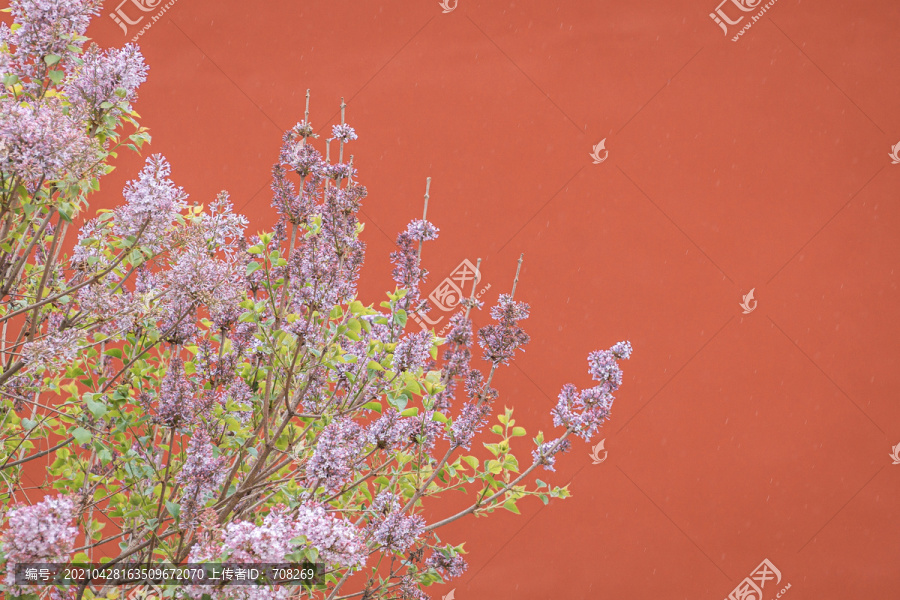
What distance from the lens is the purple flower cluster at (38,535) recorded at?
73 cm

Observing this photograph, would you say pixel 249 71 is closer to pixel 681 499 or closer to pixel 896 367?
pixel 681 499

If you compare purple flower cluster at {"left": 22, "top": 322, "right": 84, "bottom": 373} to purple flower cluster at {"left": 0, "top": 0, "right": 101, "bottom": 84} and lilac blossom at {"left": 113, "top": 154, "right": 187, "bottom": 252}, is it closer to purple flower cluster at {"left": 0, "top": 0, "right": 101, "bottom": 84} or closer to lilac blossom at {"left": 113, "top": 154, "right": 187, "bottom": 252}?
lilac blossom at {"left": 113, "top": 154, "right": 187, "bottom": 252}

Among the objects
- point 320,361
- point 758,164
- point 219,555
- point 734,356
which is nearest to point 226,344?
point 320,361

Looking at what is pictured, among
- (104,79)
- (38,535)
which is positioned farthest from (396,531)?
(104,79)

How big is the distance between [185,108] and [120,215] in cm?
261

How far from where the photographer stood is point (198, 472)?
37.7 inches

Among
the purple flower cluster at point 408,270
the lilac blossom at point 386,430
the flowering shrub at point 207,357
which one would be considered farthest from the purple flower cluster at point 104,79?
the lilac blossom at point 386,430

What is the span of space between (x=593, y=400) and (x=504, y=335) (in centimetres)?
21

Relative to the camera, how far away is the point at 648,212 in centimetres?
335

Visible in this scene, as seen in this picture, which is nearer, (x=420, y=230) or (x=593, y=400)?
(x=593, y=400)

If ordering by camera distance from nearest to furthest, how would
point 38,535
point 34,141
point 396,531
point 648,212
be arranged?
point 38,535 < point 34,141 < point 396,531 < point 648,212

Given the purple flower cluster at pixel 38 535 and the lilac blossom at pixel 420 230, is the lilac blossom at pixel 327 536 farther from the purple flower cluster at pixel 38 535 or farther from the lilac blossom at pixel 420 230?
the lilac blossom at pixel 420 230

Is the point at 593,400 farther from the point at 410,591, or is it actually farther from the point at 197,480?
the point at 197,480

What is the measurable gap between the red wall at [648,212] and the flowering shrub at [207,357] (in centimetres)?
191
